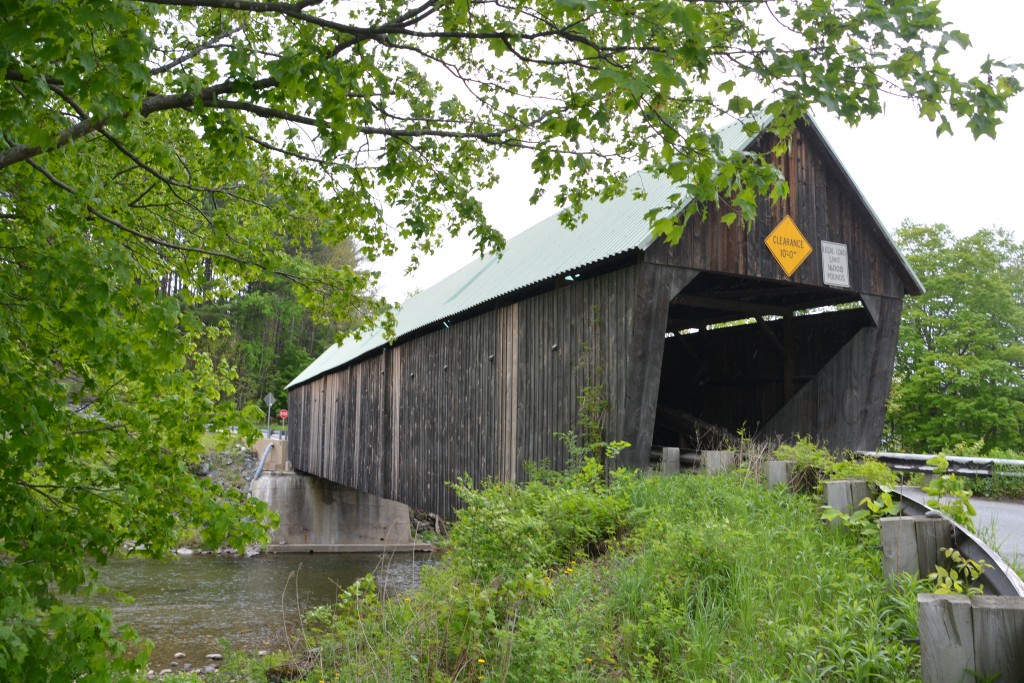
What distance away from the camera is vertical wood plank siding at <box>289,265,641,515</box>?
8523 mm

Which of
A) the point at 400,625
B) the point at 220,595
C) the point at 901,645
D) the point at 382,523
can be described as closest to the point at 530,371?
the point at 400,625

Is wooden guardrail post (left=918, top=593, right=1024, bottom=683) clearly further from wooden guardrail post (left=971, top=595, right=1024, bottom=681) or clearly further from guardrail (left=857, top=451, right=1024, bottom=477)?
guardrail (left=857, top=451, right=1024, bottom=477)

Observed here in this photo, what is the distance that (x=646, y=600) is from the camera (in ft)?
15.3

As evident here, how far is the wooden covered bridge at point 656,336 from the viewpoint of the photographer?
8.22 meters

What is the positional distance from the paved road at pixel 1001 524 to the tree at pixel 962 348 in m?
13.8

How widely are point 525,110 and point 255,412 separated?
81.0 inches

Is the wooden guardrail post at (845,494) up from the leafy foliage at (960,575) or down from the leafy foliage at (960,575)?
up

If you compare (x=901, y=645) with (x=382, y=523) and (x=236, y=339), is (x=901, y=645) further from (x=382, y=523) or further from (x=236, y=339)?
(x=236, y=339)

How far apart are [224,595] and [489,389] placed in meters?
7.30

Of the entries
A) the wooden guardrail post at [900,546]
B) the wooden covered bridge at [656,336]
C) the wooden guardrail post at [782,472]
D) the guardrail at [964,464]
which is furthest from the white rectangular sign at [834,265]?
the wooden guardrail post at [900,546]

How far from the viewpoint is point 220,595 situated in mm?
14547

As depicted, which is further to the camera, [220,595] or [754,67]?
[220,595]

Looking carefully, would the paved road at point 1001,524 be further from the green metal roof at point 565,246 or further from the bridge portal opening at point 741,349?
the bridge portal opening at point 741,349

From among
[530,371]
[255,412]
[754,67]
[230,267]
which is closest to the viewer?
[754,67]
